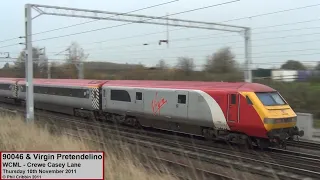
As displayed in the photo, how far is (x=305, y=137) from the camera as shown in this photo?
52.5 ft

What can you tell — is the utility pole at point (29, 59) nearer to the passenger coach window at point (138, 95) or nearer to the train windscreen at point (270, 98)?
the passenger coach window at point (138, 95)

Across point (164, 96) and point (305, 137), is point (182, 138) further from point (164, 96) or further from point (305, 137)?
point (305, 137)

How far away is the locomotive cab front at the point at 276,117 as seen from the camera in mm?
12516

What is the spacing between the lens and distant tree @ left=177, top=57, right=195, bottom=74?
1581 inches

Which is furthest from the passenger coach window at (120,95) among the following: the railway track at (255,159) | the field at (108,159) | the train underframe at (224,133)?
the field at (108,159)

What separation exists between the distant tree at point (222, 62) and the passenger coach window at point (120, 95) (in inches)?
789

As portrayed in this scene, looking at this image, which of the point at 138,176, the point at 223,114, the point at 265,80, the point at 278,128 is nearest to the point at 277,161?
the point at 278,128

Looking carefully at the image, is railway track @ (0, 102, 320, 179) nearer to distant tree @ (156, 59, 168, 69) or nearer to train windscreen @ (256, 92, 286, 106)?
train windscreen @ (256, 92, 286, 106)

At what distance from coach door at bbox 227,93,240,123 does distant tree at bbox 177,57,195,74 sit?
2644cm

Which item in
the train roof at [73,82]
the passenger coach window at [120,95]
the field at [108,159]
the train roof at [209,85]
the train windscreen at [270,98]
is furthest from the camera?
the train roof at [73,82]

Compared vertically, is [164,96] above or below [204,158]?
above

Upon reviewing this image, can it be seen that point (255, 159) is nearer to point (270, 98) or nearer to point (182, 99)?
point (270, 98)

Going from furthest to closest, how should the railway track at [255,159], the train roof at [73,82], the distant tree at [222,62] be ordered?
the distant tree at [222,62]
the train roof at [73,82]
the railway track at [255,159]

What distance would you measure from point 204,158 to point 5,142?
5877 millimetres
